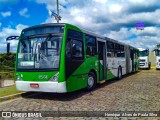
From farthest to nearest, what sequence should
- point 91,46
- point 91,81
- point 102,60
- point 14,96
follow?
point 102,60 < point 91,46 < point 91,81 < point 14,96

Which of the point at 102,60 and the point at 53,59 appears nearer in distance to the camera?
the point at 53,59

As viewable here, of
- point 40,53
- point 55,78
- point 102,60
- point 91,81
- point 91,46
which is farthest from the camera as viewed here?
point 102,60

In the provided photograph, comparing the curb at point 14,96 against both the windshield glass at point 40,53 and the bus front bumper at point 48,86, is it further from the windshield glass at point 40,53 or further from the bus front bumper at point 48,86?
the windshield glass at point 40,53

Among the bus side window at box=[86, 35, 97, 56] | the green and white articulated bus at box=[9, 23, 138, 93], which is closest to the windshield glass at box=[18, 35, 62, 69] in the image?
the green and white articulated bus at box=[9, 23, 138, 93]

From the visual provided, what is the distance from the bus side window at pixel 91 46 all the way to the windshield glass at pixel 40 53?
2626 millimetres

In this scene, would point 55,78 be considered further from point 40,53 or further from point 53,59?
point 40,53

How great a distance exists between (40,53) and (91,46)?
3560 mm

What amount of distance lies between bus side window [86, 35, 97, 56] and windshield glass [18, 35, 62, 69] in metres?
2.63

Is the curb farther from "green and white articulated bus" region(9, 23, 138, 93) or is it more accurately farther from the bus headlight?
the bus headlight

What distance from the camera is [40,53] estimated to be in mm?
10000

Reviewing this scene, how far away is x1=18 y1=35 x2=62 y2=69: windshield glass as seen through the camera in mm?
9789

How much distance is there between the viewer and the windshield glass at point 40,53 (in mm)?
9789

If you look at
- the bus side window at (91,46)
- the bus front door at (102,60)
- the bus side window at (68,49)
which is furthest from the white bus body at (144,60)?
the bus side window at (68,49)

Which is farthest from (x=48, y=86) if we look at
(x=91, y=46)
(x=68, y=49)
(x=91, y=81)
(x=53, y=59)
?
(x=91, y=46)
